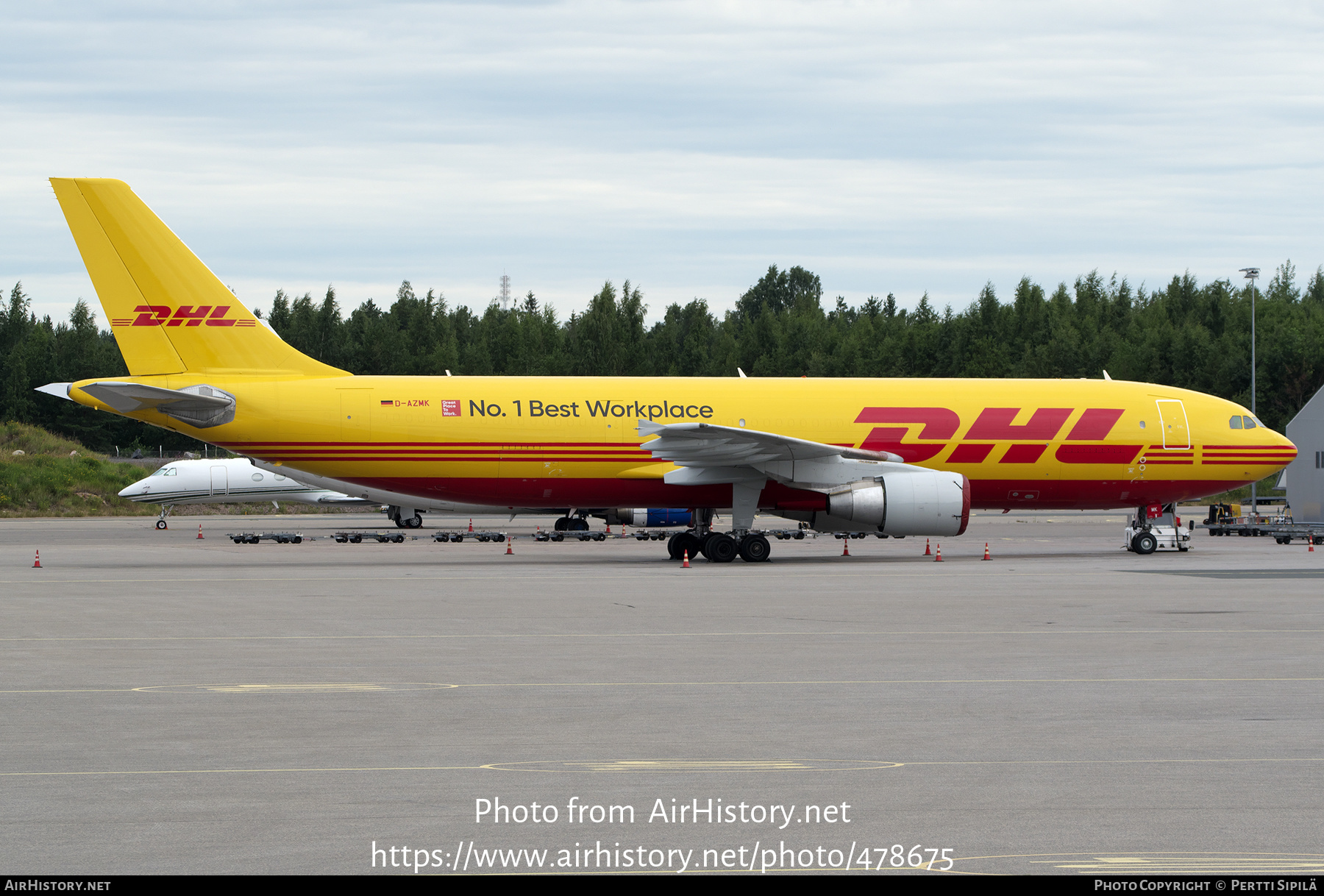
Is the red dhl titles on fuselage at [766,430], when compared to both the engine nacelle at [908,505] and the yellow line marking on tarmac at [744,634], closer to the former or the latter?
the engine nacelle at [908,505]

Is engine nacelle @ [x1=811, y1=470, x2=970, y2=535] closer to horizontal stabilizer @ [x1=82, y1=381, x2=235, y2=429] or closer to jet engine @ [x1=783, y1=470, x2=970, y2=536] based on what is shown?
jet engine @ [x1=783, y1=470, x2=970, y2=536]

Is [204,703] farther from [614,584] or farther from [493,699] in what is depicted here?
[614,584]

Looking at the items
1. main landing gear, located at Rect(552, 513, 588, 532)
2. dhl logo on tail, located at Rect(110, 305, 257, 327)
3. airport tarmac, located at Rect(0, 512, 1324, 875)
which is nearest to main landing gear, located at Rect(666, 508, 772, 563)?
airport tarmac, located at Rect(0, 512, 1324, 875)

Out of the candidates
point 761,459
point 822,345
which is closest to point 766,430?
point 761,459

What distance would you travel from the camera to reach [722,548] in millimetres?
28125

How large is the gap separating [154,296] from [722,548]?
43.4 ft

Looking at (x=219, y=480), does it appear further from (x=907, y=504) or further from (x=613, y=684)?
(x=613, y=684)

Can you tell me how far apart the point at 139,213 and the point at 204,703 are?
65.4 feet

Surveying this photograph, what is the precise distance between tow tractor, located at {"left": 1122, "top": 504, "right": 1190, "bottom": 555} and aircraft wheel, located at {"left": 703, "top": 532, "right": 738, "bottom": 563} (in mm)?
9918

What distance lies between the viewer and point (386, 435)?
28.3 meters

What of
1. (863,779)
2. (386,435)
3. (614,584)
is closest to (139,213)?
(386,435)

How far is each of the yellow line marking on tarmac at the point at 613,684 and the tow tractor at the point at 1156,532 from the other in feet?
65.0

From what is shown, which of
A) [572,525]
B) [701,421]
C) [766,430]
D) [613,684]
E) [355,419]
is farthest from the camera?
[572,525]

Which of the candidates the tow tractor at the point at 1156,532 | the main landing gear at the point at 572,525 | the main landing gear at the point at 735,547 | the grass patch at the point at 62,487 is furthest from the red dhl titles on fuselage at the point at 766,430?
the grass patch at the point at 62,487
